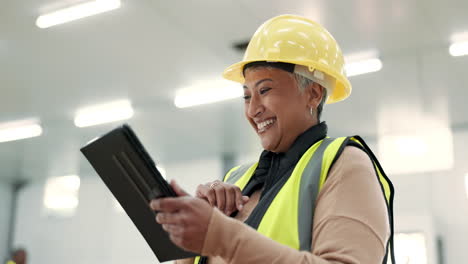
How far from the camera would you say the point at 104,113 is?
33.8 feet

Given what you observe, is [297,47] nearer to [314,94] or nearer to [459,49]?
[314,94]

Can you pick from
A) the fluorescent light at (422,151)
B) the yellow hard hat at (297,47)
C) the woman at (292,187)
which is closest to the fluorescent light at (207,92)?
the fluorescent light at (422,151)

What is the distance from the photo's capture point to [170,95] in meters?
9.48

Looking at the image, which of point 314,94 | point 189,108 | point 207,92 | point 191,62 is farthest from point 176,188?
point 189,108

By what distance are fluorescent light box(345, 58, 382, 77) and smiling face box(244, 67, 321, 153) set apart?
621 cm

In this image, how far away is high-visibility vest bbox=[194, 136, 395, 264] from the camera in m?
1.61

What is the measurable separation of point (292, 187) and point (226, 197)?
11.2 inches

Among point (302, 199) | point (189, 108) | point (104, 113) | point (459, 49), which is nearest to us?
point (302, 199)

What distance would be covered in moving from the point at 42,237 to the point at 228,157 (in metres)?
5.05

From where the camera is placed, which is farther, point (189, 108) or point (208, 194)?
point (189, 108)

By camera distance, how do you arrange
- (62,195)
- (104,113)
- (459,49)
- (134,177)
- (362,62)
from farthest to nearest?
(62,195), (104,113), (362,62), (459,49), (134,177)

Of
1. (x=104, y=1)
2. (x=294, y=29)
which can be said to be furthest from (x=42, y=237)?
(x=294, y=29)

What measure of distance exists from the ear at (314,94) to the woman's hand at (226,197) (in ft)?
1.21

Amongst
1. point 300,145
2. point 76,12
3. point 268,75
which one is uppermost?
point 76,12
